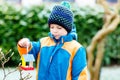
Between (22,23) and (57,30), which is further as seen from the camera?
(22,23)

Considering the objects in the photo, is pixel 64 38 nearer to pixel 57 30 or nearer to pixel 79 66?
pixel 57 30

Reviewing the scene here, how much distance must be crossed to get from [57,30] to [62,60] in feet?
0.80

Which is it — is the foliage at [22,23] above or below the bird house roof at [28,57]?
below

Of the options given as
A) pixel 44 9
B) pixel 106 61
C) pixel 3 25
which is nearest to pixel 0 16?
pixel 3 25

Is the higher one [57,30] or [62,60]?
[57,30]

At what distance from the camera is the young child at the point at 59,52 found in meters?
4.35

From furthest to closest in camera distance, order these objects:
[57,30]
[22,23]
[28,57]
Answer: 1. [22,23]
2. [57,30]
3. [28,57]

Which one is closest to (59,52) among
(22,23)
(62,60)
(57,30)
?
(62,60)

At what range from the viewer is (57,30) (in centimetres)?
434

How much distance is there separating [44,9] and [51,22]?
6768 millimetres

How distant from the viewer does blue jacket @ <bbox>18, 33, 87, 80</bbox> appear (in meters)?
4.36

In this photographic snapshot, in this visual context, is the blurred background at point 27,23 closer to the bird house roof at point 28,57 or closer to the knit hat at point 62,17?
the knit hat at point 62,17

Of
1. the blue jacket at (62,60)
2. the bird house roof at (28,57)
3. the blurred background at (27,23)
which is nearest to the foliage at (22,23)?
the blurred background at (27,23)

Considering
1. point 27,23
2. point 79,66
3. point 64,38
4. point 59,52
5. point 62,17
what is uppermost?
point 62,17
